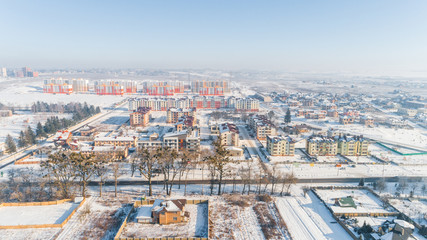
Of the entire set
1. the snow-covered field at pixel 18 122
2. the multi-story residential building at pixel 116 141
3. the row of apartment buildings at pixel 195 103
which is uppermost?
the row of apartment buildings at pixel 195 103

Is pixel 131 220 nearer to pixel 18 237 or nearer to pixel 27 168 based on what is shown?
pixel 18 237

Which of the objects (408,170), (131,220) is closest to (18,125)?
(131,220)

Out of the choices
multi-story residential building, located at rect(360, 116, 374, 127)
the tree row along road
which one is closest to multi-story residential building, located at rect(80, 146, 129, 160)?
the tree row along road

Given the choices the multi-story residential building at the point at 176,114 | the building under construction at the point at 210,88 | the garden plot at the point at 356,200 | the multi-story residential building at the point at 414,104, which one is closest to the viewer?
the garden plot at the point at 356,200

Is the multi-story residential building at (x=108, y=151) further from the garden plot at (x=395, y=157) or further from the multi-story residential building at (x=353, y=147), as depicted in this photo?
the garden plot at (x=395, y=157)

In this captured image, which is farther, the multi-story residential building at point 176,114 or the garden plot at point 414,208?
the multi-story residential building at point 176,114

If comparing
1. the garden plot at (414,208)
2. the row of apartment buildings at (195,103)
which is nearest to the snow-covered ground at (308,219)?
the garden plot at (414,208)
